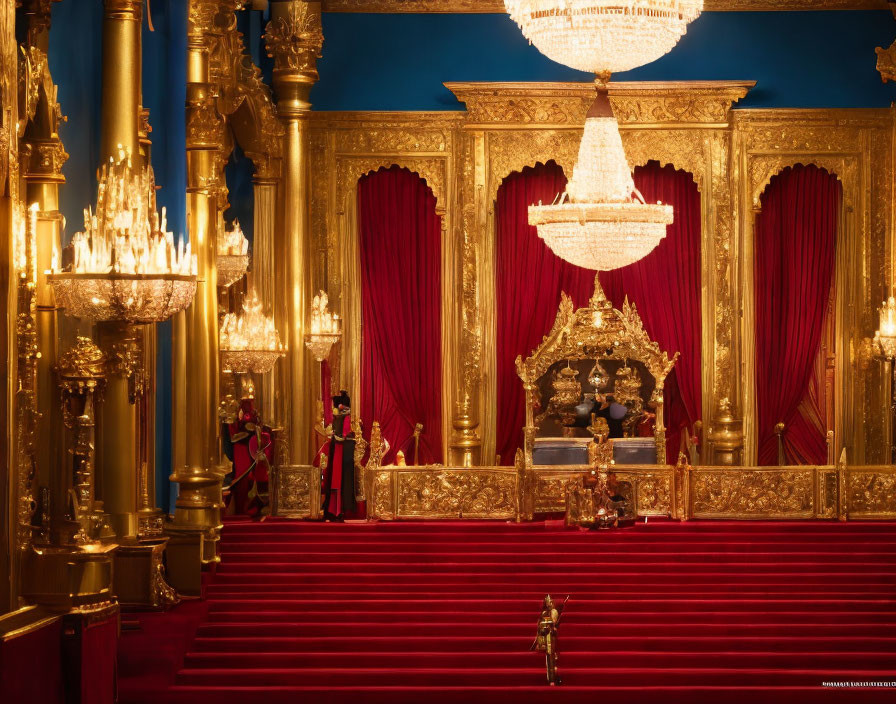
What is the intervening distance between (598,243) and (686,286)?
3.34 metres

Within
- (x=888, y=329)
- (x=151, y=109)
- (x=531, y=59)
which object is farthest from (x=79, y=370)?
(x=888, y=329)

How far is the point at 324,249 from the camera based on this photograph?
17.9 metres

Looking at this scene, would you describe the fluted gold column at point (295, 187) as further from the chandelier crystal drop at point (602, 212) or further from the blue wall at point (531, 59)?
the chandelier crystal drop at point (602, 212)

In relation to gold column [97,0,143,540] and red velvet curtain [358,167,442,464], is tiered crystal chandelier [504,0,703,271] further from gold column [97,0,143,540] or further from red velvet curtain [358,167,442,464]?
gold column [97,0,143,540]

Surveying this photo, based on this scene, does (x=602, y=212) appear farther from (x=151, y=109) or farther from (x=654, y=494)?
(x=151, y=109)

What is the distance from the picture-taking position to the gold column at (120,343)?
995 cm

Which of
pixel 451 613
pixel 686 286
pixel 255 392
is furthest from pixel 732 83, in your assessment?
pixel 451 613

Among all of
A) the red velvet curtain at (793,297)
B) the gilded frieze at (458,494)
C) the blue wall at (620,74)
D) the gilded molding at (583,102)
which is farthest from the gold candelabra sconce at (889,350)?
the gilded frieze at (458,494)

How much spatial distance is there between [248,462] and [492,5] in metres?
6.14

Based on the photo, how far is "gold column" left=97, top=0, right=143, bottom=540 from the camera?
995 cm

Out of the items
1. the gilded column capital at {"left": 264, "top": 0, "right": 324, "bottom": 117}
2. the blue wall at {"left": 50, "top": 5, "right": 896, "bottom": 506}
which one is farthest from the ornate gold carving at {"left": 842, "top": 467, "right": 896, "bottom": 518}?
the gilded column capital at {"left": 264, "top": 0, "right": 324, "bottom": 117}

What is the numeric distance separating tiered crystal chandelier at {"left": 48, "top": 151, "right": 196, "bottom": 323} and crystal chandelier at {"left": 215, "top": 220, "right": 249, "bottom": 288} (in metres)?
4.78

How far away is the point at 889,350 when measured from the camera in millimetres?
16875

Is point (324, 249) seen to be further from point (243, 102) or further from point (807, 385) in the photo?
point (807, 385)
